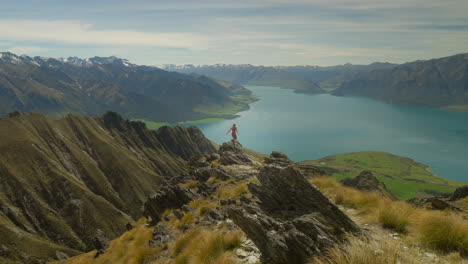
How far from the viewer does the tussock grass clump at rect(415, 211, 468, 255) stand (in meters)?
8.73

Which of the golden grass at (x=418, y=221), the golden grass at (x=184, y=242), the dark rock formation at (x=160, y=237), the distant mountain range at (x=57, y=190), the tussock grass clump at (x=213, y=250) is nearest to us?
the golden grass at (x=418, y=221)

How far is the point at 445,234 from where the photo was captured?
904 cm

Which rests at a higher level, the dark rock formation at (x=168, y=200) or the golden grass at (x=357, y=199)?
the golden grass at (x=357, y=199)

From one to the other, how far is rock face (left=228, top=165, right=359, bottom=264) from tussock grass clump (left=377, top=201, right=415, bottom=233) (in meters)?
1.98

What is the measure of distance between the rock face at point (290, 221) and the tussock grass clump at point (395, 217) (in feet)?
6.50

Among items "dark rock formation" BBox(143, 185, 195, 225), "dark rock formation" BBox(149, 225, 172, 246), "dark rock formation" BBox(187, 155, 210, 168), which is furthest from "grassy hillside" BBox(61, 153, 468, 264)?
"dark rock formation" BBox(187, 155, 210, 168)

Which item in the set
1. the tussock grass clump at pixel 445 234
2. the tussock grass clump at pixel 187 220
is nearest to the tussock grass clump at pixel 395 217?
the tussock grass clump at pixel 445 234

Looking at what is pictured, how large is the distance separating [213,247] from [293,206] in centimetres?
485

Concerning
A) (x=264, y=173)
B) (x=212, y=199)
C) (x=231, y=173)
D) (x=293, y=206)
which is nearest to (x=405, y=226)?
(x=293, y=206)

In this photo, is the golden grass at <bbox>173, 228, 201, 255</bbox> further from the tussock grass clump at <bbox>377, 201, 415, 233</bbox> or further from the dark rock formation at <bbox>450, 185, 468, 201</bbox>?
the dark rock formation at <bbox>450, 185, 468, 201</bbox>

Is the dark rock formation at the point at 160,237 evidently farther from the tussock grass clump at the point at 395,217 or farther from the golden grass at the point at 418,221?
the tussock grass clump at the point at 395,217

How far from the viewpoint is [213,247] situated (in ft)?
36.3

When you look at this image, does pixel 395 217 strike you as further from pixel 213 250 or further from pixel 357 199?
pixel 213 250

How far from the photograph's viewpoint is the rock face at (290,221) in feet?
30.0
